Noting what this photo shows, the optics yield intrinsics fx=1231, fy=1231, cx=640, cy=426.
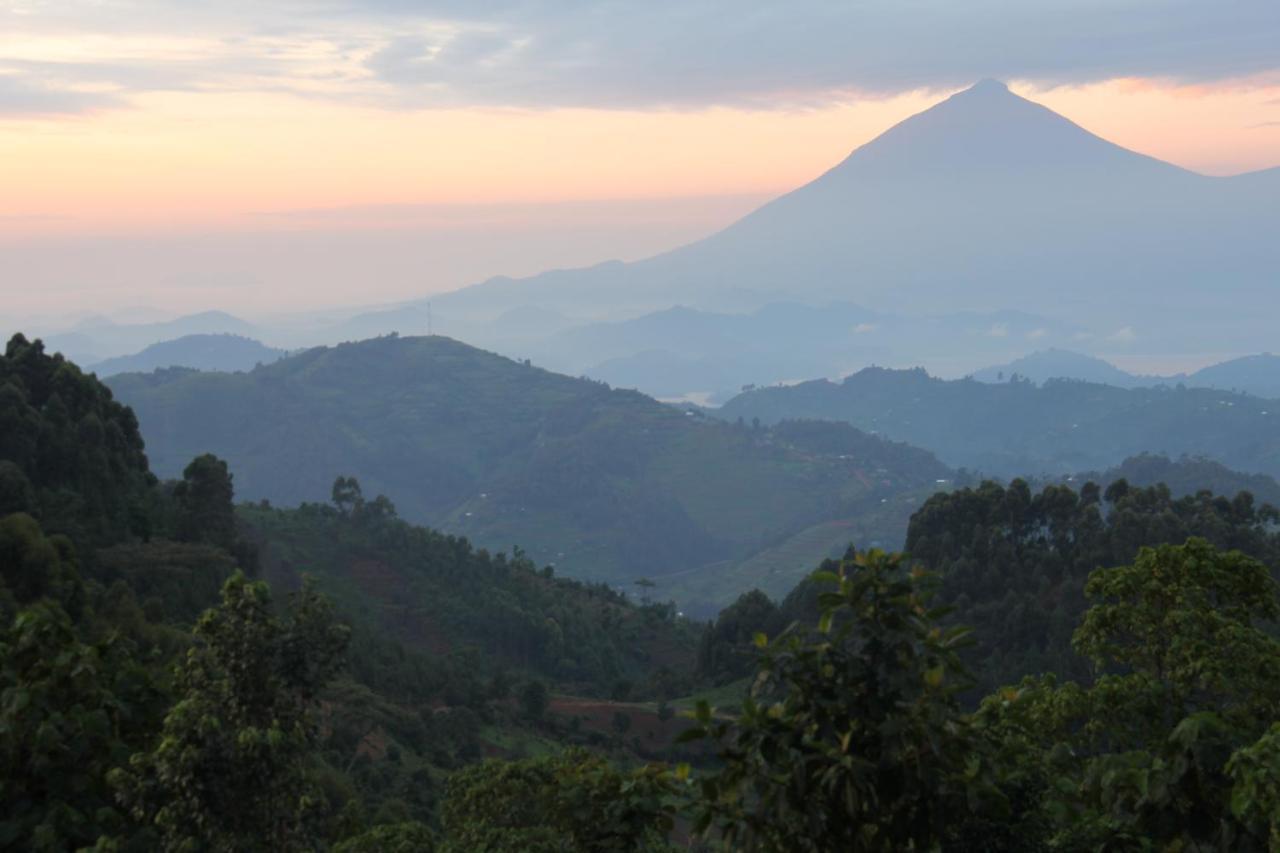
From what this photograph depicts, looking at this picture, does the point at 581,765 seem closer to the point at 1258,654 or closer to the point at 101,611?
the point at 1258,654

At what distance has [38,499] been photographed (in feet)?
82.8

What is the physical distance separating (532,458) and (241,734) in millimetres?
129689

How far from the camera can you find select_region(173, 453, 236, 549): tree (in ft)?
107

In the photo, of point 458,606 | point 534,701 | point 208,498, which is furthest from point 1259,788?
point 458,606

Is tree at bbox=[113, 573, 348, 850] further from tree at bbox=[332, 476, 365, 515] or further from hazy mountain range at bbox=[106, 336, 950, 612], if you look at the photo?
hazy mountain range at bbox=[106, 336, 950, 612]

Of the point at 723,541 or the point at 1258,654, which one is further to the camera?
the point at 723,541

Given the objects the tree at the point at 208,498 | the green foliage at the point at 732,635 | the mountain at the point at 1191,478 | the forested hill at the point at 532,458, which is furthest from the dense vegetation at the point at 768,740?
the forested hill at the point at 532,458

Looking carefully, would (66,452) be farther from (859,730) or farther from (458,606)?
(859,730)

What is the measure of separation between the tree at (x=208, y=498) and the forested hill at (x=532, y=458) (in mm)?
77074

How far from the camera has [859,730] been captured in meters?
5.55

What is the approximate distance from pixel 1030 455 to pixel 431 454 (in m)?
87.1

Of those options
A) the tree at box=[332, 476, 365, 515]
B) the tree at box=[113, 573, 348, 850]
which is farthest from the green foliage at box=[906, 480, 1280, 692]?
the tree at box=[113, 573, 348, 850]

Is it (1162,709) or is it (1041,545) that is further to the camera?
(1041,545)

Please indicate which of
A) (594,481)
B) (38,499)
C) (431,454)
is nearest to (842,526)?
(594,481)
